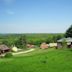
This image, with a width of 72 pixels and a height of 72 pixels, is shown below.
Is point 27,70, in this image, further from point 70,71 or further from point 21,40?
point 21,40

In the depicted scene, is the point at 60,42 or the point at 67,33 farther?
the point at 67,33

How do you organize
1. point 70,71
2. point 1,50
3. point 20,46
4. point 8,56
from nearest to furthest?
point 70,71 → point 8,56 → point 1,50 → point 20,46

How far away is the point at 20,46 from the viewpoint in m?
110

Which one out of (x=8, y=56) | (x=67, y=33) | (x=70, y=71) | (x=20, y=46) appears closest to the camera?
(x=70, y=71)

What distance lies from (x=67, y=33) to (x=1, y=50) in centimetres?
5148

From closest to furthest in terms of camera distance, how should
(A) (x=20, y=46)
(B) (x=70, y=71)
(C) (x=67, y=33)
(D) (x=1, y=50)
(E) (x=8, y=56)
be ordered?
(B) (x=70, y=71)
(E) (x=8, y=56)
(D) (x=1, y=50)
(A) (x=20, y=46)
(C) (x=67, y=33)

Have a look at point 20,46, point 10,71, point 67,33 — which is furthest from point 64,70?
point 67,33

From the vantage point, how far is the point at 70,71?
99.0 feet

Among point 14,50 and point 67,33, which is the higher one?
point 67,33

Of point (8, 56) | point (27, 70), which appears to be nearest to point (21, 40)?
point (8, 56)

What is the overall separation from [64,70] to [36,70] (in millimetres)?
4689

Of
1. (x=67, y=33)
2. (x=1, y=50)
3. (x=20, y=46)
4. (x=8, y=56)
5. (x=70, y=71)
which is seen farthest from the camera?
(x=67, y=33)

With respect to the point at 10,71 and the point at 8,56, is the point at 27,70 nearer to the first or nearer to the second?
the point at 10,71

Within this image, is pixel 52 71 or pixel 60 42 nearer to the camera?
pixel 52 71
